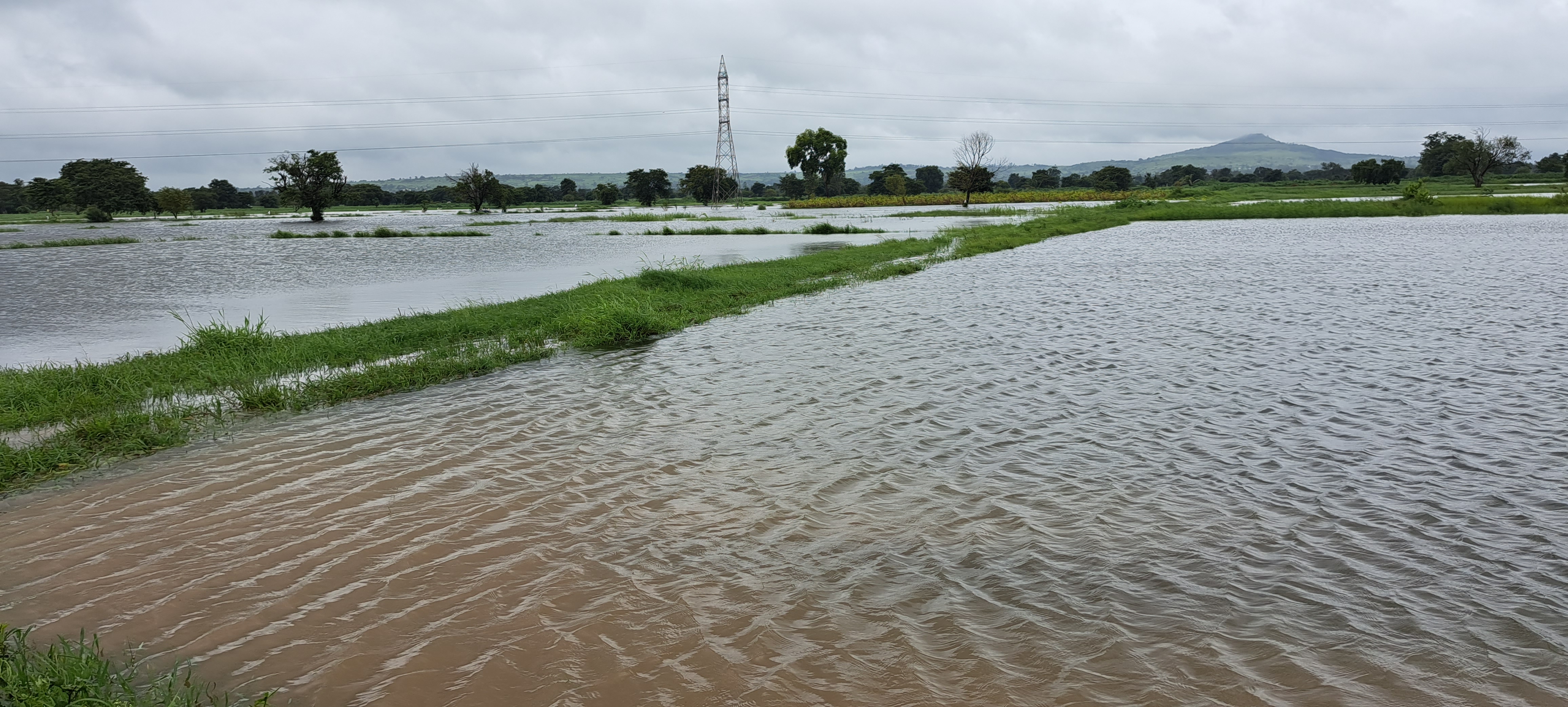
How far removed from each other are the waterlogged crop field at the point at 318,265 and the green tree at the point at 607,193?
46.9m

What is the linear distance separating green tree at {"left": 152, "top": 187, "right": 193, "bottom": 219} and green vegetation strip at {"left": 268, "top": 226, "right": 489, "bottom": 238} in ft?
165

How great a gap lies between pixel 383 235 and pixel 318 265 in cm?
2022

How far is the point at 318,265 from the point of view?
33094 mm

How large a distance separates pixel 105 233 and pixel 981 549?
69.2m

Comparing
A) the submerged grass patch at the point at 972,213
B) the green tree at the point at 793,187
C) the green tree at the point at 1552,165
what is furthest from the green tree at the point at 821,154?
the green tree at the point at 1552,165

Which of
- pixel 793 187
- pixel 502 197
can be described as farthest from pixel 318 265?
pixel 793 187

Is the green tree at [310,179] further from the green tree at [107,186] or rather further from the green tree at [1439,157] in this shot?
the green tree at [1439,157]

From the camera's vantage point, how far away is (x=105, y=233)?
5725cm

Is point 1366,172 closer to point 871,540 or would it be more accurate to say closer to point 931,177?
point 931,177

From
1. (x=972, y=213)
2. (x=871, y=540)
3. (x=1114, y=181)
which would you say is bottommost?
(x=871, y=540)

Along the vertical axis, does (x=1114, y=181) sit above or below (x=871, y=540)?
above

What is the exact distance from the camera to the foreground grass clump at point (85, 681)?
3881 mm

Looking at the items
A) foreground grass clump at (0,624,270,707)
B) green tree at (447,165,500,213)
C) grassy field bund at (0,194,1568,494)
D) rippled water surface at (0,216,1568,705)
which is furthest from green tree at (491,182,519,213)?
foreground grass clump at (0,624,270,707)

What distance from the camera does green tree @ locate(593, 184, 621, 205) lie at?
117 metres
